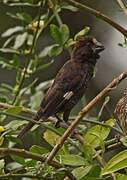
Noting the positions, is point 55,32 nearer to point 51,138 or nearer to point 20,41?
point 20,41

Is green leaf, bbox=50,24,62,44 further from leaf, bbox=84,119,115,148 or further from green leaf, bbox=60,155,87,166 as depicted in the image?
green leaf, bbox=60,155,87,166

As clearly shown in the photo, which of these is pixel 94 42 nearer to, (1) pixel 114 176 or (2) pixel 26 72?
(2) pixel 26 72

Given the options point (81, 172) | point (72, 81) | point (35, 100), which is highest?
point (81, 172)

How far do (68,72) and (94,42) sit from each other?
16cm

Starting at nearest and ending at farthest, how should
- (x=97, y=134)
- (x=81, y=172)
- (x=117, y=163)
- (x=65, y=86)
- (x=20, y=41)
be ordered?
1. (x=117, y=163)
2. (x=81, y=172)
3. (x=97, y=134)
4. (x=65, y=86)
5. (x=20, y=41)

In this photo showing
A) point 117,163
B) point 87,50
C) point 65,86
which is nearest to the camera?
point 117,163

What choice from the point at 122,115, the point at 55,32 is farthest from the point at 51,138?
the point at 55,32

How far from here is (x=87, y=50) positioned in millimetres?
2260

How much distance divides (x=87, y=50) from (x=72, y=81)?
18 cm

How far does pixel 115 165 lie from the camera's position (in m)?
1.22

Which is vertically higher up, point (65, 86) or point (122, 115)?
point (122, 115)

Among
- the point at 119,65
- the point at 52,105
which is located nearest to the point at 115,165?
the point at 52,105

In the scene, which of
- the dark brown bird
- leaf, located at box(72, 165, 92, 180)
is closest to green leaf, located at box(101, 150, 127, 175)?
leaf, located at box(72, 165, 92, 180)

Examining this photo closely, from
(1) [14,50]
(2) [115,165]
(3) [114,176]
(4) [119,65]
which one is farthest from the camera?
(4) [119,65]
